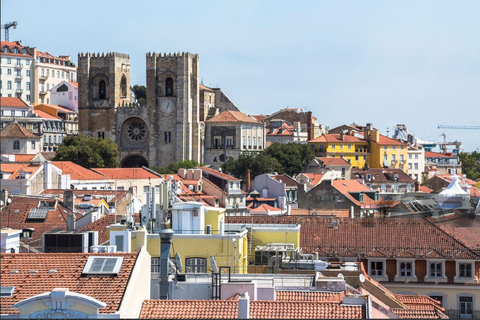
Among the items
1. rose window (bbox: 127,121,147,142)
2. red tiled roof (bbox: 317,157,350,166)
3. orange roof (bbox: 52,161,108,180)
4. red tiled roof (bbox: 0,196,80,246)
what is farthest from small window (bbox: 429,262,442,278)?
rose window (bbox: 127,121,147,142)

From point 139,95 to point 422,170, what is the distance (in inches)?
1879

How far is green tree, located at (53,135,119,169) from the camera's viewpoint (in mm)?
95819

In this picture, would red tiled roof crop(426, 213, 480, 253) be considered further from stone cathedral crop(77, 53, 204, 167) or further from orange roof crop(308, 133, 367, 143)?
orange roof crop(308, 133, 367, 143)

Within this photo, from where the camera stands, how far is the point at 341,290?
16.9 meters

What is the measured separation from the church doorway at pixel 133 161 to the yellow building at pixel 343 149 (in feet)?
53.7

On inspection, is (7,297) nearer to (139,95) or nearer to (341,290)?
(341,290)

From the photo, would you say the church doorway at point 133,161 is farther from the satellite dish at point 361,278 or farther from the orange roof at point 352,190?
the satellite dish at point 361,278

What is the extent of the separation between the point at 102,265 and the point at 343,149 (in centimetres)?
10643

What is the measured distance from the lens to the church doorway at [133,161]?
113312mm

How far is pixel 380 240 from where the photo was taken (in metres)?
28.4

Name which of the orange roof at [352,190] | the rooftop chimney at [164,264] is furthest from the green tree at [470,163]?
the rooftop chimney at [164,264]

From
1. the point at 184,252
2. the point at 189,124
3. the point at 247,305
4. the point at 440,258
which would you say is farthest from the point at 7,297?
the point at 189,124

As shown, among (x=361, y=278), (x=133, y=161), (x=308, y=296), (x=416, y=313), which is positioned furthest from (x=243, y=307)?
(x=133, y=161)

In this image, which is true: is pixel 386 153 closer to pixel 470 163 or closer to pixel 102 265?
pixel 470 163
